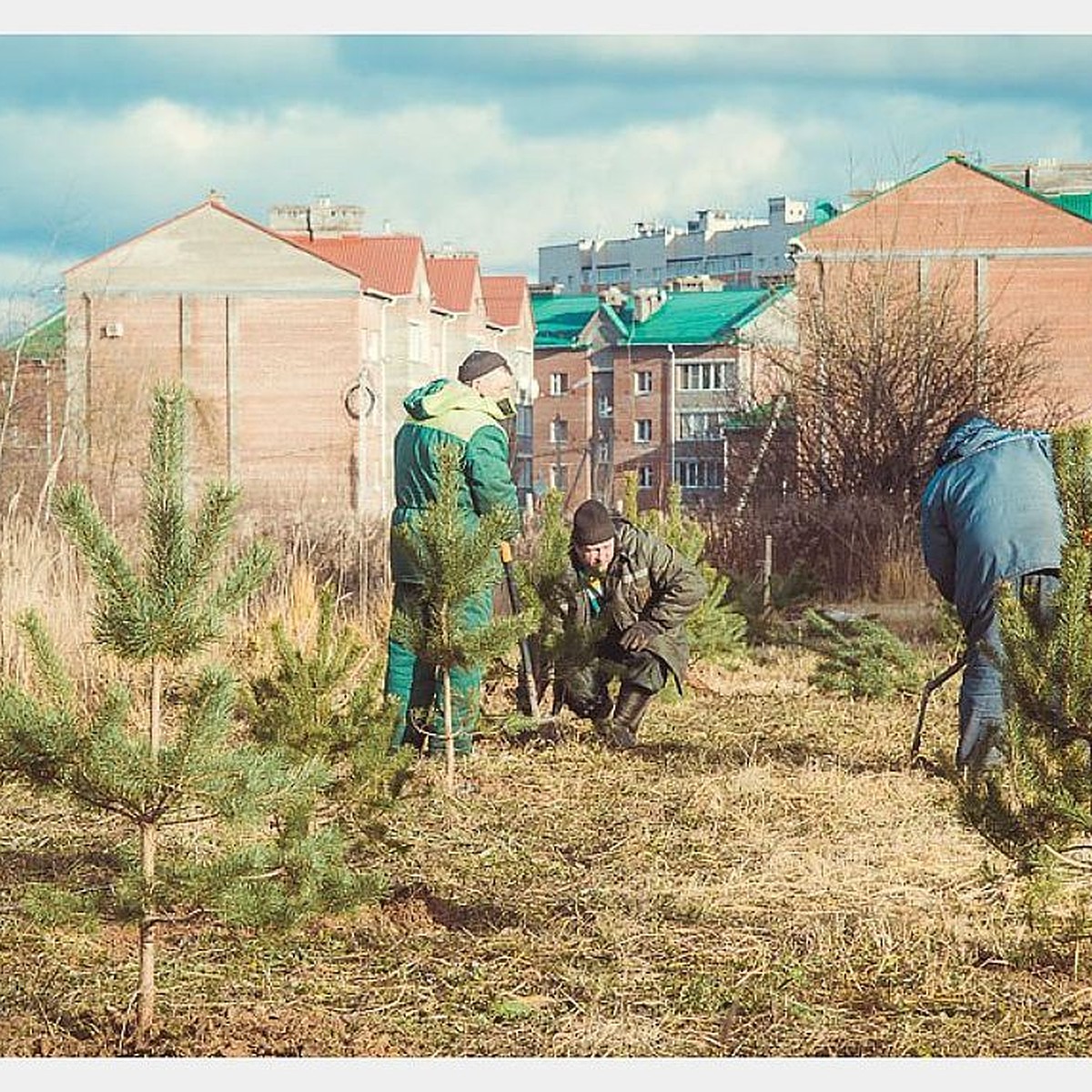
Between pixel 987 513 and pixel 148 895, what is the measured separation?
3848 mm

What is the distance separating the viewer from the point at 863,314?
2156 cm

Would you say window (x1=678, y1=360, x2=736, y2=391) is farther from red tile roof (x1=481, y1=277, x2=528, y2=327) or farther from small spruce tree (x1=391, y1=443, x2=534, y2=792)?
small spruce tree (x1=391, y1=443, x2=534, y2=792)

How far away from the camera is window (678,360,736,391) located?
2095 inches

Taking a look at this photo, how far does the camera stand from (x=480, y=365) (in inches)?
293

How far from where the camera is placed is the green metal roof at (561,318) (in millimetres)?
57062

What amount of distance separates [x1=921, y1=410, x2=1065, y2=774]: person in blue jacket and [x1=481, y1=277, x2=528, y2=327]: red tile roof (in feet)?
149

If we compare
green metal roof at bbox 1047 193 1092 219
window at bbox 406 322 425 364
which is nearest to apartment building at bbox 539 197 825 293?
window at bbox 406 322 425 364

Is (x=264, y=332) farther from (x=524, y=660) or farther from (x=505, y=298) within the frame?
(x=524, y=660)

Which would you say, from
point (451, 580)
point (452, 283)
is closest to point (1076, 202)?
point (452, 283)

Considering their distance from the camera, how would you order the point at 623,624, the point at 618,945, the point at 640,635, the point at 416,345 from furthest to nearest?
the point at 416,345, the point at 623,624, the point at 640,635, the point at 618,945

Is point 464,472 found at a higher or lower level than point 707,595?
higher

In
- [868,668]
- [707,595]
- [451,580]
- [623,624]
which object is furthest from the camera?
[707,595]

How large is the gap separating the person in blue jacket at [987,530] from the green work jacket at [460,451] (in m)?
1.75

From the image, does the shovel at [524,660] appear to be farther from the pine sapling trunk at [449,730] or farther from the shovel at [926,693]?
the shovel at [926,693]
